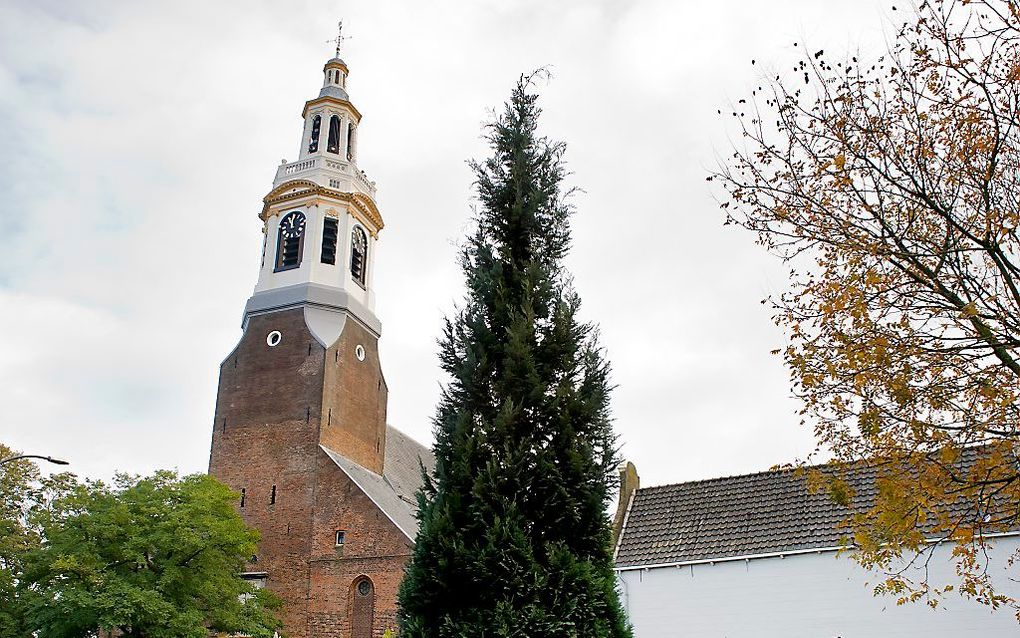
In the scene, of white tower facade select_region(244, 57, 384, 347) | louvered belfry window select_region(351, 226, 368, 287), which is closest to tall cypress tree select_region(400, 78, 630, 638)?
white tower facade select_region(244, 57, 384, 347)

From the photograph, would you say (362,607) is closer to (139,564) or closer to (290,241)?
(139,564)

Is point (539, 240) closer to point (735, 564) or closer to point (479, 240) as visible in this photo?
point (479, 240)

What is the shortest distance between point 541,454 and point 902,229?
14.4 ft

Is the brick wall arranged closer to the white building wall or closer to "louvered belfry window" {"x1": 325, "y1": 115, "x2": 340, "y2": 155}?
"louvered belfry window" {"x1": 325, "y1": 115, "x2": 340, "y2": 155}

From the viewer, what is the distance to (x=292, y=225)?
38375 millimetres

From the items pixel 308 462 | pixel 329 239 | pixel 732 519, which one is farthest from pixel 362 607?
pixel 732 519

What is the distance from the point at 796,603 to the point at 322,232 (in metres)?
26.6

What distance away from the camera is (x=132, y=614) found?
964 inches

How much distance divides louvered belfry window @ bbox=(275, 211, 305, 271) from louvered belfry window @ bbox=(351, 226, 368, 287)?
2.20 meters

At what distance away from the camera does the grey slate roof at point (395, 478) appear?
3181 cm

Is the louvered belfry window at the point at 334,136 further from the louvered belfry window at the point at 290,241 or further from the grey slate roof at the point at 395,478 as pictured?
the grey slate roof at the point at 395,478

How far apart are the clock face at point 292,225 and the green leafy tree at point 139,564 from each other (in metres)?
12.8

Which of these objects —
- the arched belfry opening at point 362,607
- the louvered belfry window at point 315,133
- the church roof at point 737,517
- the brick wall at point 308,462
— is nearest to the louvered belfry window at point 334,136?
the louvered belfry window at point 315,133

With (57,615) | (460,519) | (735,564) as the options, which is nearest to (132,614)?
(57,615)
